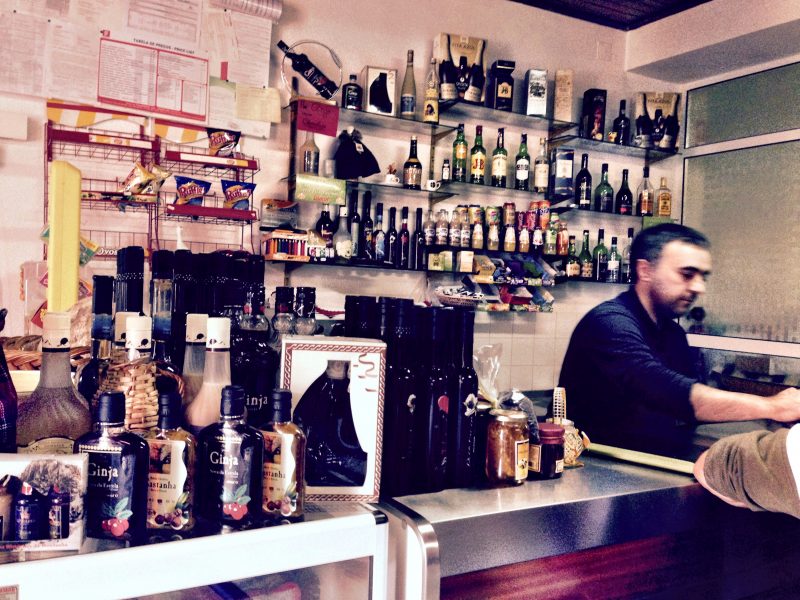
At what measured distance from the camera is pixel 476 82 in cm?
389

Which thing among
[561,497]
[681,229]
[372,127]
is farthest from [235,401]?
[372,127]

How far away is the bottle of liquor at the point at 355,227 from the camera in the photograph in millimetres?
3660

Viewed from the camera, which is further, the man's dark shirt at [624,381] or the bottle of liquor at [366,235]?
the bottle of liquor at [366,235]

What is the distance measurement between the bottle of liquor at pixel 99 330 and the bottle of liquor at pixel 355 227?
245cm

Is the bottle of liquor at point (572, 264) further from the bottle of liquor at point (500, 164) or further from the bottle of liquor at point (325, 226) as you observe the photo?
the bottle of liquor at point (325, 226)

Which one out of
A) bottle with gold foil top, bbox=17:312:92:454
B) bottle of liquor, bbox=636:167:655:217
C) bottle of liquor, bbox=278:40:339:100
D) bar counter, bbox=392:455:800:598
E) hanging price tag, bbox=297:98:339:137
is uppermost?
bottle of liquor, bbox=278:40:339:100

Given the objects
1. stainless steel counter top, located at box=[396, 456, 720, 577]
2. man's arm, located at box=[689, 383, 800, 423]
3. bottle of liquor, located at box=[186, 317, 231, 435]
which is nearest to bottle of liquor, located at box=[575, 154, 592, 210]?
man's arm, located at box=[689, 383, 800, 423]

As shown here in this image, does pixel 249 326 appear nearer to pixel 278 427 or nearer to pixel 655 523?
pixel 278 427

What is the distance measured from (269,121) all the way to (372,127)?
639mm

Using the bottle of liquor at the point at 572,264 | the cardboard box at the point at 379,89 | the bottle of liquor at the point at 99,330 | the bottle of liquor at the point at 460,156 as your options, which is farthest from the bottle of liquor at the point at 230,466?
the bottle of liquor at the point at 572,264

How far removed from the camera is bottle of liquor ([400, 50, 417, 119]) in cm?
377

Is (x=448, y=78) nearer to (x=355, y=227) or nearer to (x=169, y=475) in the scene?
(x=355, y=227)

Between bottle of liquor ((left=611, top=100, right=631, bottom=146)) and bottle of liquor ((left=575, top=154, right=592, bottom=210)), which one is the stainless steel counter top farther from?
bottle of liquor ((left=611, top=100, right=631, bottom=146))

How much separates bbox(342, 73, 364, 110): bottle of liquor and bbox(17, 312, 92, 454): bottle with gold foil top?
2.82m
